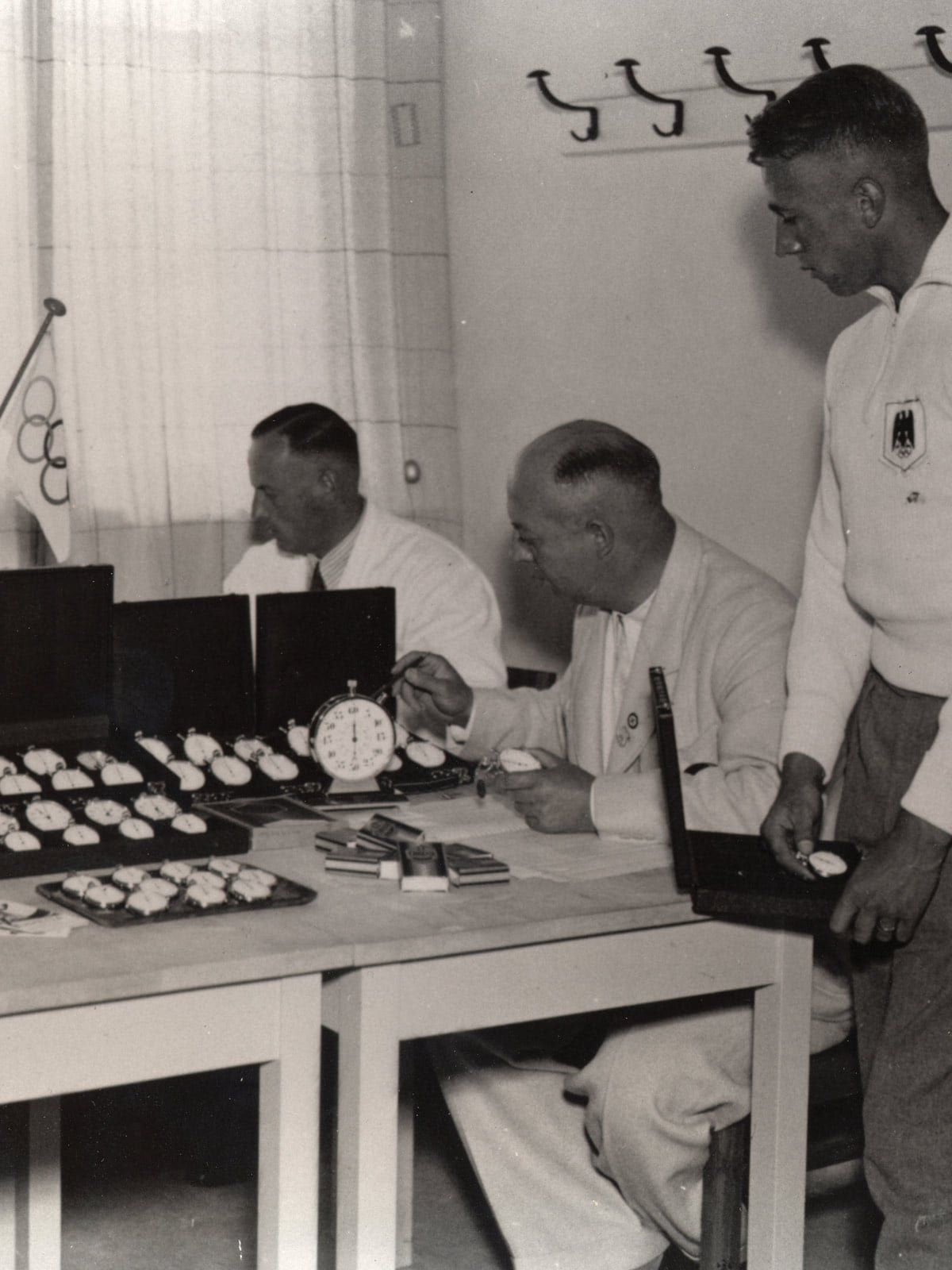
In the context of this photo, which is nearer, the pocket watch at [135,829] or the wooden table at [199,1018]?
the wooden table at [199,1018]

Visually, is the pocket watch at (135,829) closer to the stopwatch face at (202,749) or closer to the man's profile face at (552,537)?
the stopwatch face at (202,749)

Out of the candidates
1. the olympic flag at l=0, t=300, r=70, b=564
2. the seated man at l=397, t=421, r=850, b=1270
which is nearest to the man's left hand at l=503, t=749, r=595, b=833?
the seated man at l=397, t=421, r=850, b=1270

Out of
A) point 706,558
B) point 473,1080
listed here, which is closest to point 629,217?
point 706,558

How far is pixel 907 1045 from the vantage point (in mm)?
2229

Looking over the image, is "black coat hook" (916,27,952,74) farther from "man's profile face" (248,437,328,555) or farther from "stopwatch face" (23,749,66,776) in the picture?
"stopwatch face" (23,749,66,776)

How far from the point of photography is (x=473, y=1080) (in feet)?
8.75

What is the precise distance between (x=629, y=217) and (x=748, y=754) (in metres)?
1.91

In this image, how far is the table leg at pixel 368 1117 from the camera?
195 centimetres

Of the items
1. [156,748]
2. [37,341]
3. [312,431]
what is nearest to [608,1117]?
[156,748]

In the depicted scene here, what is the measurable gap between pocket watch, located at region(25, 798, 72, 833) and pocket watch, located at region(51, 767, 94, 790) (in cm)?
17

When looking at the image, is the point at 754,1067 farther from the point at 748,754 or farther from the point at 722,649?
the point at 722,649

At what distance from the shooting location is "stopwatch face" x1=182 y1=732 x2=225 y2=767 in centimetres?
Answer: 281

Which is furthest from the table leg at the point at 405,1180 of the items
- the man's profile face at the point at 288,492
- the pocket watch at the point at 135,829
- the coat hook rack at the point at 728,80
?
the coat hook rack at the point at 728,80

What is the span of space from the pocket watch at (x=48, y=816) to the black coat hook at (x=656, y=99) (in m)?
2.29
